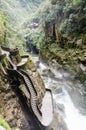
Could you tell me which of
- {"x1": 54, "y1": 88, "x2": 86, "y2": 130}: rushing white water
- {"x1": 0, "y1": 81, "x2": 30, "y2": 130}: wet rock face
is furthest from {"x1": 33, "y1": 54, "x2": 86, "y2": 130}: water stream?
{"x1": 0, "y1": 81, "x2": 30, "y2": 130}: wet rock face

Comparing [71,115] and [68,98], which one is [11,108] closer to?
[71,115]

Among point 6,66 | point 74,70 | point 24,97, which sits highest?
point 6,66

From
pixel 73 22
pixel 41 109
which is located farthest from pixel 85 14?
pixel 41 109

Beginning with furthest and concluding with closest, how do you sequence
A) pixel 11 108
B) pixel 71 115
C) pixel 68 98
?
pixel 68 98 → pixel 71 115 → pixel 11 108

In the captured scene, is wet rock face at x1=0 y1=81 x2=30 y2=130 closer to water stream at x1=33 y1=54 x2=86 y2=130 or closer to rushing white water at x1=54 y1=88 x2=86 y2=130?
water stream at x1=33 y1=54 x2=86 y2=130

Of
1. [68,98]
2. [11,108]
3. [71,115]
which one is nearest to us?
[11,108]

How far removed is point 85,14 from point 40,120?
21396 mm

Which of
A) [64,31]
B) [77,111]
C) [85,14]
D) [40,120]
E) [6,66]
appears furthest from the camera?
[64,31]

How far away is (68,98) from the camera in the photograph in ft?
104

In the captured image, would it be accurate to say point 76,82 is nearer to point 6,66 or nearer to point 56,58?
point 56,58

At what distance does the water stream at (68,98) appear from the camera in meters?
27.1

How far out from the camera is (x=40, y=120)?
60.3 feet

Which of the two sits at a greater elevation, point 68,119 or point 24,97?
point 24,97

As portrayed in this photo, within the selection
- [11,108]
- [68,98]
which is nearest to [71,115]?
[68,98]
